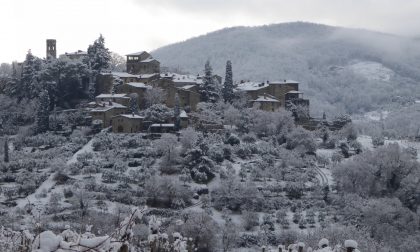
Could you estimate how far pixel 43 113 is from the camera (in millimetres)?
50875

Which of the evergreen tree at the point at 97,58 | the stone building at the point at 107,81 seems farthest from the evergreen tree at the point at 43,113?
the stone building at the point at 107,81

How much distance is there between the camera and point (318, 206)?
4028cm

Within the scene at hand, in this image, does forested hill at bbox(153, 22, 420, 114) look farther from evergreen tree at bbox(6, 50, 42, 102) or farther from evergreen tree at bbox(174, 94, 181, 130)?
evergreen tree at bbox(6, 50, 42, 102)

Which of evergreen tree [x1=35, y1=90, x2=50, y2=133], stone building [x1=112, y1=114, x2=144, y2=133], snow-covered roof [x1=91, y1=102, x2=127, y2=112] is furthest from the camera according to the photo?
snow-covered roof [x1=91, y1=102, x2=127, y2=112]

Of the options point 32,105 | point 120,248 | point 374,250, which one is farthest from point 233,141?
point 120,248

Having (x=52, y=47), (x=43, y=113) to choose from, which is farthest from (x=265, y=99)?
(x=52, y=47)

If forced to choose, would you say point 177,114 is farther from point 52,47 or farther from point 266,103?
point 52,47

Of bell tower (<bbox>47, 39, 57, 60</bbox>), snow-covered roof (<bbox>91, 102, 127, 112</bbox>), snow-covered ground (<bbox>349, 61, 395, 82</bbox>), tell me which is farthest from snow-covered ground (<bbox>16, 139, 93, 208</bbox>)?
snow-covered ground (<bbox>349, 61, 395, 82</bbox>)

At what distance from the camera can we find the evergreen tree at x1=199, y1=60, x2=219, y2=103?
5651cm

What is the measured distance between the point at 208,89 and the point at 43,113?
15.3 m

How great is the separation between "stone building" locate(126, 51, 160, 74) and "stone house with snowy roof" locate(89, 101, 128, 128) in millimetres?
9767

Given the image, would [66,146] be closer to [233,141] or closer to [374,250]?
[233,141]

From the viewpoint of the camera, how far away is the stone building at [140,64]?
2391 inches

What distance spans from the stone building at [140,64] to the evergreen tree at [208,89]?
20.4 feet
